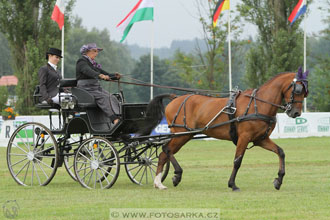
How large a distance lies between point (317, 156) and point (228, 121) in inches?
310

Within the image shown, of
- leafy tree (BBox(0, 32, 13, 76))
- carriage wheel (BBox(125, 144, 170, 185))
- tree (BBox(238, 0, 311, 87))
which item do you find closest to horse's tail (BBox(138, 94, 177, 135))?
carriage wheel (BBox(125, 144, 170, 185))

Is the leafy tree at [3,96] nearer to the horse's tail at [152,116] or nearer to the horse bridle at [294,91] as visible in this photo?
the horse's tail at [152,116]

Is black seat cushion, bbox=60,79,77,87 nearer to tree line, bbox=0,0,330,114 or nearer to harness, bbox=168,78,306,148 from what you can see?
harness, bbox=168,78,306,148

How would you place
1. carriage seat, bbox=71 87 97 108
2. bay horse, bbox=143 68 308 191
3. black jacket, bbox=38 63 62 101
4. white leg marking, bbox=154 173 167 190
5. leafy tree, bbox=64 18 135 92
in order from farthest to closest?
leafy tree, bbox=64 18 135 92, black jacket, bbox=38 63 62 101, carriage seat, bbox=71 87 97 108, white leg marking, bbox=154 173 167 190, bay horse, bbox=143 68 308 191

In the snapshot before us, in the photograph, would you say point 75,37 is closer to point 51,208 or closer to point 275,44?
point 275,44

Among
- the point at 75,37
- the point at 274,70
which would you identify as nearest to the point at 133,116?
the point at 274,70

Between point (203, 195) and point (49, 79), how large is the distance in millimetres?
3656

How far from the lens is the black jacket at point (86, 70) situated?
10297mm

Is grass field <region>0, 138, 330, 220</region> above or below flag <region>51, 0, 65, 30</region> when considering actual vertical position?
below

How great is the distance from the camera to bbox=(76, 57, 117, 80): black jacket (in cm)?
1030

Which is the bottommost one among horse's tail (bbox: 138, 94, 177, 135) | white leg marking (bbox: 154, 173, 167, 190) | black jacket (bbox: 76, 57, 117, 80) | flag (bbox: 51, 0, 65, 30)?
white leg marking (bbox: 154, 173, 167, 190)

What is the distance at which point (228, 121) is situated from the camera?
390 inches

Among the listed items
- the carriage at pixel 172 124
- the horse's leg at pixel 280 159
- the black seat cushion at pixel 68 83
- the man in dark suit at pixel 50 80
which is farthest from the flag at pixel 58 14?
the horse's leg at pixel 280 159

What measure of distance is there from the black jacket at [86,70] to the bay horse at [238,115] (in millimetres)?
1031
